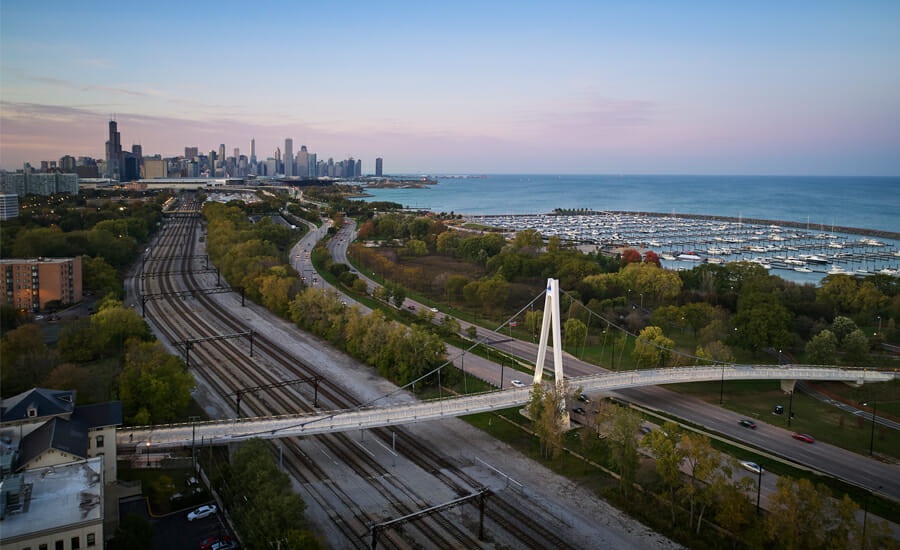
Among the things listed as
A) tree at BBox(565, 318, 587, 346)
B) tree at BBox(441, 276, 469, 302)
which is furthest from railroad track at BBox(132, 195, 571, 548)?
tree at BBox(441, 276, 469, 302)

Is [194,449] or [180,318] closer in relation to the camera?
[194,449]

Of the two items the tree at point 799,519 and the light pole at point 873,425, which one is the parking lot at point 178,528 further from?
the light pole at point 873,425

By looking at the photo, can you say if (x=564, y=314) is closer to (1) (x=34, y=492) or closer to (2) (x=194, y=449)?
(2) (x=194, y=449)

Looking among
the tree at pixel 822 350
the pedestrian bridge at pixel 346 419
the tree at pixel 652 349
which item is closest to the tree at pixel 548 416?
the pedestrian bridge at pixel 346 419

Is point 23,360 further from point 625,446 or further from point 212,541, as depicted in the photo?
point 625,446

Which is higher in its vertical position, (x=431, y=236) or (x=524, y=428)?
(x=431, y=236)

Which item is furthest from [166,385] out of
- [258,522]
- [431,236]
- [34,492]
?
[431,236]

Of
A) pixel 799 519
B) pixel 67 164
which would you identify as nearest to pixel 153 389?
pixel 799 519
